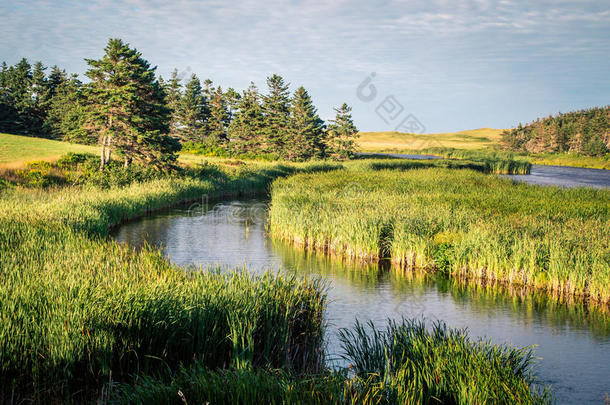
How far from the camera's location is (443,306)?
12508 millimetres

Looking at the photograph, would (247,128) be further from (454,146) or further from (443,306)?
(454,146)

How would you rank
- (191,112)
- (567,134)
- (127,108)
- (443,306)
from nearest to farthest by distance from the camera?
1. (443,306)
2. (127,108)
3. (191,112)
4. (567,134)

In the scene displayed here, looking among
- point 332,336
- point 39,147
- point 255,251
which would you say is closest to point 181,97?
point 39,147

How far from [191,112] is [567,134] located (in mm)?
79448

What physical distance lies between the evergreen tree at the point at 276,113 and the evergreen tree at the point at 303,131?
1295 millimetres

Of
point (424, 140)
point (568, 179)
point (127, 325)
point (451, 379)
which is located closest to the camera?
point (451, 379)

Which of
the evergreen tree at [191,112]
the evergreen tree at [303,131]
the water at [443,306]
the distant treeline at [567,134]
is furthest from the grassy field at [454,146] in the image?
the water at [443,306]

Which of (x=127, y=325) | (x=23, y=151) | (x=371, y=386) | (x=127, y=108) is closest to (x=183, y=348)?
(x=127, y=325)

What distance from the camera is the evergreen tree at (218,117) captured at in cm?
7652

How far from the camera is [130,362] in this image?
6469 millimetres

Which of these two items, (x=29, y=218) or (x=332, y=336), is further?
(x=29, y=218)

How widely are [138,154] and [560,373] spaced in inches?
1196

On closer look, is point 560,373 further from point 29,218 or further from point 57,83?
point 57,83

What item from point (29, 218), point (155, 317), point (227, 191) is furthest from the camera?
point (227, 191)
